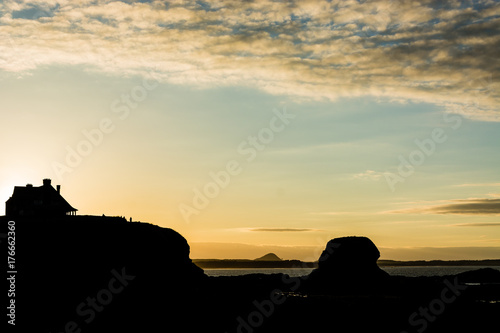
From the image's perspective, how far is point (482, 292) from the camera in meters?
91.3

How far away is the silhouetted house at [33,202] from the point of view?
80438 mm

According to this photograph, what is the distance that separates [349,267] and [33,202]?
64436 mm

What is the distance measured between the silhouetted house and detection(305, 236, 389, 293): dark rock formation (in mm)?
54419

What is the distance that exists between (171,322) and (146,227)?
18870 millimetres

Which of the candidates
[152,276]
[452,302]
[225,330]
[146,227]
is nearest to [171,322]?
[225,330]

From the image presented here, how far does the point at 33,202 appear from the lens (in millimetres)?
80562

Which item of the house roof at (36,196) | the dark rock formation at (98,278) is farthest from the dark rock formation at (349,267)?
the house roof at (36,196)

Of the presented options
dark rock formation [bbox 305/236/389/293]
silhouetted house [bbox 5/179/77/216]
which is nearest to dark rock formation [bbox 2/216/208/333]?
silhouetted house [bbox 5/179/77/216]

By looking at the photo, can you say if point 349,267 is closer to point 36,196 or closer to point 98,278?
point 36,196

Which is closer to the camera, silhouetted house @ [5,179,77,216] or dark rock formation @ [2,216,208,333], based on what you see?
dark rock formation @ [2,216,208,333]

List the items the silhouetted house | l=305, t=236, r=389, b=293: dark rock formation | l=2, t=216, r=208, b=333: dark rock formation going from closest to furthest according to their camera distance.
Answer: l=2, t=216, r=208, b=333: dark rock formation → the silhouetted house → l=305, t=236, r=389, b=293: dark rock formation

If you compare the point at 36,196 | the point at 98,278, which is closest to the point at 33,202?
the point at 36,196

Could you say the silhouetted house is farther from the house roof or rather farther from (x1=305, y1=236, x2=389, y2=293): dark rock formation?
(x1=305, y1=236, x2=389, y2=293): dark rock formation

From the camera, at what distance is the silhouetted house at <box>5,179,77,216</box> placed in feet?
264
